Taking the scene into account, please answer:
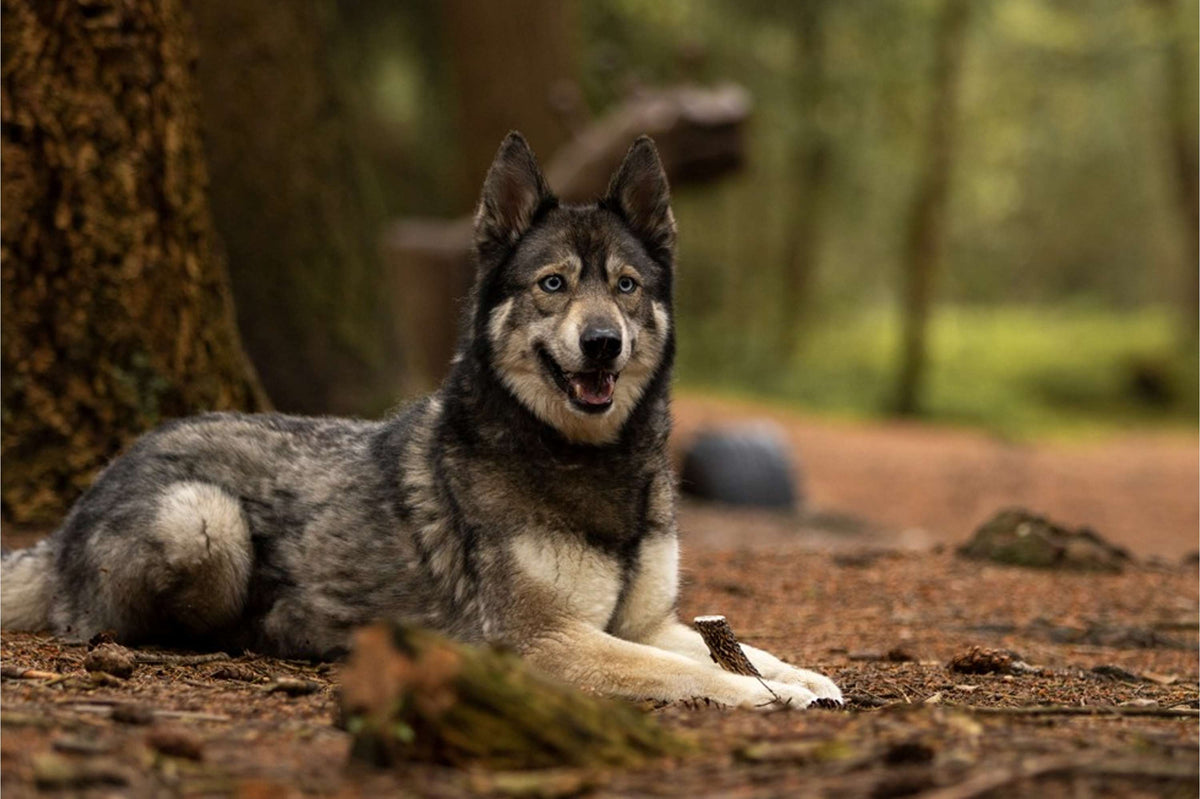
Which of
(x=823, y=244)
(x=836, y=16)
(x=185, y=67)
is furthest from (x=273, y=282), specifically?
(x=823, y=244)

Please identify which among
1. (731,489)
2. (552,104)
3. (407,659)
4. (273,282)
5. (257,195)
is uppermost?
(552,104)

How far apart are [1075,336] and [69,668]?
111 ft

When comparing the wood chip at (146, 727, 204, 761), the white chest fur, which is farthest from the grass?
the wood chip at (146, 727, 204, 761)

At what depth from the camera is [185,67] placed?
7.97 meters

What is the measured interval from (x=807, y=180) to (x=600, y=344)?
24332 mm

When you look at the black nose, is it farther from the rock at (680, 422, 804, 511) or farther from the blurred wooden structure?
the rock at (680, 422, 804, 511)

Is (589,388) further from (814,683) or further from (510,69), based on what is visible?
(510,69)

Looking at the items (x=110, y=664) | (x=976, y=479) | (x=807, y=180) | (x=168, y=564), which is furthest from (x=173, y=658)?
(x=807, y=180)

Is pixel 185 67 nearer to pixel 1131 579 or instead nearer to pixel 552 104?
pixel 1131 579

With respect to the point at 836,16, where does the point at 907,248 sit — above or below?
below

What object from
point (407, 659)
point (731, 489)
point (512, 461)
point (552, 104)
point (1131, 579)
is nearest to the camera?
point (407, 659)

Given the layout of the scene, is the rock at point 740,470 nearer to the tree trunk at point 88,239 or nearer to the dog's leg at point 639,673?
the tree trunk at point 88,239

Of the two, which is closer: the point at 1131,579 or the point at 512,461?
the point at 512,461

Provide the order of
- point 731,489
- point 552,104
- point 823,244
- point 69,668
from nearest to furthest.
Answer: point 69,668
point 731,489
point 552,104
point 823,244
